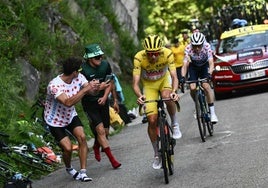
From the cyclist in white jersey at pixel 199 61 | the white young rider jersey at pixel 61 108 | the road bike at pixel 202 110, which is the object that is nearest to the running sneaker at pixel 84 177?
the white young rider jersey at pixel 61 108

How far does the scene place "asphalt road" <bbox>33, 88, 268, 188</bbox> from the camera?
9.46m

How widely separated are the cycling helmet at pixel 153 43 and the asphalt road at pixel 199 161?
1.81 m

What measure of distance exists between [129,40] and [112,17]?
51.3 inches

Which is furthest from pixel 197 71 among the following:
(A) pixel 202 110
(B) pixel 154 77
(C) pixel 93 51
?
(B) pixel 154 77

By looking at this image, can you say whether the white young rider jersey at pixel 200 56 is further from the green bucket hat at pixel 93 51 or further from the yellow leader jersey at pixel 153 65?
the yellow leader jersey at pixel 153 65

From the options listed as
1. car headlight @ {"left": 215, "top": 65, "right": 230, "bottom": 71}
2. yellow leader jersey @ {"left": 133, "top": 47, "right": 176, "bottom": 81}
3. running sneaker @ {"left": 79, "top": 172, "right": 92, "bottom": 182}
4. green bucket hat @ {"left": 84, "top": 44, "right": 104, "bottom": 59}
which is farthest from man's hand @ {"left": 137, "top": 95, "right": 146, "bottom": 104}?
car headlight @ {"left": 215, "top": 65, "right": 230, "bottom": 71}

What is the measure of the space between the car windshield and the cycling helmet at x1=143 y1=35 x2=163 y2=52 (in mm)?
11273

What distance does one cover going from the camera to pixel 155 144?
1030 cm

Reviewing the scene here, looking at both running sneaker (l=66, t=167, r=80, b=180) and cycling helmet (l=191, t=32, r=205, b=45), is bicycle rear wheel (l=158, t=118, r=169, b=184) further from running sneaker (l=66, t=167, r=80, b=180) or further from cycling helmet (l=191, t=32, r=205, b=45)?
cycling helmet (l=191, t=32, r=205, b=45)

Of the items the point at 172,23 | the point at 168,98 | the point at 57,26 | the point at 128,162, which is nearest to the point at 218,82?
the point at 57,26

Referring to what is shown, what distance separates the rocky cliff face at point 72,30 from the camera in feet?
57.2

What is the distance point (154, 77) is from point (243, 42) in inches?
439

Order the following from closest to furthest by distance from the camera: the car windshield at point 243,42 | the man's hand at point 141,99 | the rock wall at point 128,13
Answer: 1. the man's hand at point 141,99
2. the car windshield at point 243,42
3. the rock wall at point 128,13

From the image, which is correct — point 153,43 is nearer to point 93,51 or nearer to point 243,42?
point 93,51
